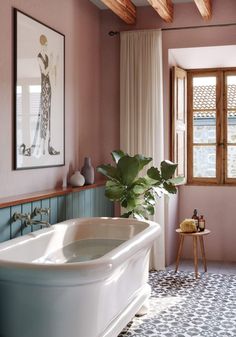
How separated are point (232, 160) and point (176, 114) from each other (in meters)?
0.97

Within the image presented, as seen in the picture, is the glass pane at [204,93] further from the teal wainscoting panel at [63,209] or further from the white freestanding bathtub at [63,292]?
the white freestanding bathtub at [63,292]

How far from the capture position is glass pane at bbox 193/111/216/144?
19.9ft

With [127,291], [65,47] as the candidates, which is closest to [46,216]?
[127,291]

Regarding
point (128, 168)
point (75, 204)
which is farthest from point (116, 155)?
point (75, 204)

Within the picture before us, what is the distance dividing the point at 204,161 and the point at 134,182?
1.69 metres

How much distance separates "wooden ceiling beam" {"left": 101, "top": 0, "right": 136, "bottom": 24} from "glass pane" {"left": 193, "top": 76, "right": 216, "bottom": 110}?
117cm

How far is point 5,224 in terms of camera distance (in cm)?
342

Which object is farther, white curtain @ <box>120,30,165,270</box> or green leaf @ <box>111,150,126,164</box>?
white curtain @ <box>120,30,165,270</box>

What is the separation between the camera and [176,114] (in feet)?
18.5

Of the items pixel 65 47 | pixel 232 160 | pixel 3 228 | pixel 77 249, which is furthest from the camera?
pixel 232 160

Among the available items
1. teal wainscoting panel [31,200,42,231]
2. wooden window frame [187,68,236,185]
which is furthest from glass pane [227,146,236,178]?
teal wainscoting panel [31,200,42,231]

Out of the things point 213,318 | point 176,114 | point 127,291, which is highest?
point 176,114

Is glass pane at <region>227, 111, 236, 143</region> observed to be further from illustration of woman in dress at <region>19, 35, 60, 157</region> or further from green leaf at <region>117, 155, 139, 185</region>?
illustration of woman in dress at <region>19, 35, 60, 157</region>

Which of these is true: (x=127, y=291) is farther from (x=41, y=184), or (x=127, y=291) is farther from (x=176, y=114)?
(x=176, y=114)
